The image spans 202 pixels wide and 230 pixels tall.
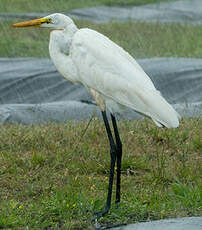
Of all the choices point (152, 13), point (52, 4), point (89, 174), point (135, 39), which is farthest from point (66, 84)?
point (52, 4)

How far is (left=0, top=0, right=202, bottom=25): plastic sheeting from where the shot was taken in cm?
1428

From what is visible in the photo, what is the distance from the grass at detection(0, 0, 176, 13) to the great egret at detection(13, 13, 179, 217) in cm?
1086

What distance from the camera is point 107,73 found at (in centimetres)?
398

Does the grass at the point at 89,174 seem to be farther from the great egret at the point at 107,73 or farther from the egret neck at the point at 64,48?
the egret neck at the point at 64,48

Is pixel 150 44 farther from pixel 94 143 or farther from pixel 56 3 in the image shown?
pixel 94 143

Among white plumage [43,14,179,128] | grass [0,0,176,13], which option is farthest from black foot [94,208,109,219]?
grass [0,0,176,13]

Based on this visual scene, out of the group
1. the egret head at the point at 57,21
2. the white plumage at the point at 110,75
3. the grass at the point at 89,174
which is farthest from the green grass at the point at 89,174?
the egret head at the point at 57,21

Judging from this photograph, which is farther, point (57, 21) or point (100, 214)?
point (57, 21)

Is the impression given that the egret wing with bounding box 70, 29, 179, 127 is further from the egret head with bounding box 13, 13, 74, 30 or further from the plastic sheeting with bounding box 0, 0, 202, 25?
the plastic sheeting with bounding box 0, 0, 202, 25

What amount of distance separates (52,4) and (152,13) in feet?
9.40

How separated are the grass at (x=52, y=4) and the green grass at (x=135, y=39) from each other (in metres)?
2.29

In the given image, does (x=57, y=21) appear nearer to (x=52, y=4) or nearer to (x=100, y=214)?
(x=100, y=214)

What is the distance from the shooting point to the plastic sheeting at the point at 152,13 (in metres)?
14.3

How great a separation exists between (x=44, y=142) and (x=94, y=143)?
46cm
